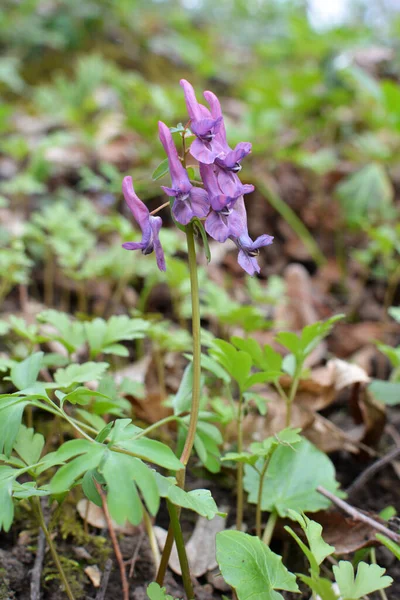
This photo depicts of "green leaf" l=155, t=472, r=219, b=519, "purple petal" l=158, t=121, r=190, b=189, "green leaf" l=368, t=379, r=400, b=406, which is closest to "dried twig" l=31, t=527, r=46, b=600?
"green leaf" l=155, t=472, r=219, b=519

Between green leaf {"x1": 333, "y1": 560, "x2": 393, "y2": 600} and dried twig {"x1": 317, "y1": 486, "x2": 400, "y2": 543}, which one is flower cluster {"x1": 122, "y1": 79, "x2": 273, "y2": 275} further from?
dried twig {"x1": 317, "y1": 486, "x2": 400, "y2": 543}

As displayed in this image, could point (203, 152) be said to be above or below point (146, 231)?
above

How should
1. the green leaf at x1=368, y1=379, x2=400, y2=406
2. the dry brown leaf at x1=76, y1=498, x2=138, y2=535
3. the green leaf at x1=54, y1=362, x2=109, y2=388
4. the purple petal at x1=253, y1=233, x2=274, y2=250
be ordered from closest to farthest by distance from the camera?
the purple petal at x1=253, y1=233, x2=274, y2=250, the green leaf at x1=54, y1=362, x2=109, y2=388, the dry brown leaf at x1=76, y1=498, x2=138, y2=535, the green leaf at x1=368, y1=379, x2=400, y2=406

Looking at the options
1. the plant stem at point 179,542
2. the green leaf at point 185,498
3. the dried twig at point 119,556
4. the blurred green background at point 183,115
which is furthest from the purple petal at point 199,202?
the blurred green background at point 183,115

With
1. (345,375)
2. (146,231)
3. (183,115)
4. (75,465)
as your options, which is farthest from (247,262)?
(183,115)

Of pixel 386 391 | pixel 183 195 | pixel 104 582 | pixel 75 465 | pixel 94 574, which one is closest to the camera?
pixel 75 465

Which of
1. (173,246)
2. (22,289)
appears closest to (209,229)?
(173,246)

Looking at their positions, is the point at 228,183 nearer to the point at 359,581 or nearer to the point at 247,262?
the point at 247,262

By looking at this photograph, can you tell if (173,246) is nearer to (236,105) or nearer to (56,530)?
(56,530)
